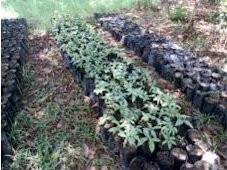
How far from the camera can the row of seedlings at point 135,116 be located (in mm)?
2594

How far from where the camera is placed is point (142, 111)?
10.1 feet

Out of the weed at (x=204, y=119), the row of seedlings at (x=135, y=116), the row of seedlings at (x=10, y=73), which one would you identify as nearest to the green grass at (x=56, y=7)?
the row of seedlings at (x=10, y=73)

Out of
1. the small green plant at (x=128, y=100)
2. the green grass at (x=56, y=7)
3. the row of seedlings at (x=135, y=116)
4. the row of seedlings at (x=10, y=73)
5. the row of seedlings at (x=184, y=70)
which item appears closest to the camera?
the row of seedlings at (x=135, y=116)

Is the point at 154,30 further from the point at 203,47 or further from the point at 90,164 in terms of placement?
the point at 90,164

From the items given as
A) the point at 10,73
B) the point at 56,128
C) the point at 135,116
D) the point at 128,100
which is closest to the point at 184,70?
the point at 128,100

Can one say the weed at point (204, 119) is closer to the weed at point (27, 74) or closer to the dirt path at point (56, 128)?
the dirt path at point (56, 128)

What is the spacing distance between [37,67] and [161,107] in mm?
2445

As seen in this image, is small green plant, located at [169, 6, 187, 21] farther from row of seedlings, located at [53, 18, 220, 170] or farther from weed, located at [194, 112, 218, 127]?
weed, located at [194, 112, 218, 127]

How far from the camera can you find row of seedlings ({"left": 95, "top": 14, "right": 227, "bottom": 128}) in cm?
343

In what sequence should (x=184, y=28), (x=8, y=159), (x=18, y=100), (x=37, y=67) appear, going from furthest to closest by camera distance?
(x=184, y=28) → (x=37, y=67) → (x=18, y=100) → (x=8, y=159)

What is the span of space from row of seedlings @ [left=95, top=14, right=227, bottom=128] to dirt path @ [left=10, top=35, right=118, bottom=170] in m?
1.06

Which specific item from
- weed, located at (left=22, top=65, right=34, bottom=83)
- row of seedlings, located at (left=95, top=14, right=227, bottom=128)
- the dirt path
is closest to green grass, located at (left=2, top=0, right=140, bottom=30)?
row of seedlings, located at (left=95, top=14, right=227, bottom=128)

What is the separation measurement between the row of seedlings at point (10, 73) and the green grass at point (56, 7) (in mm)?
1198

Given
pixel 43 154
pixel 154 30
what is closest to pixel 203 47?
pixel 154 30
